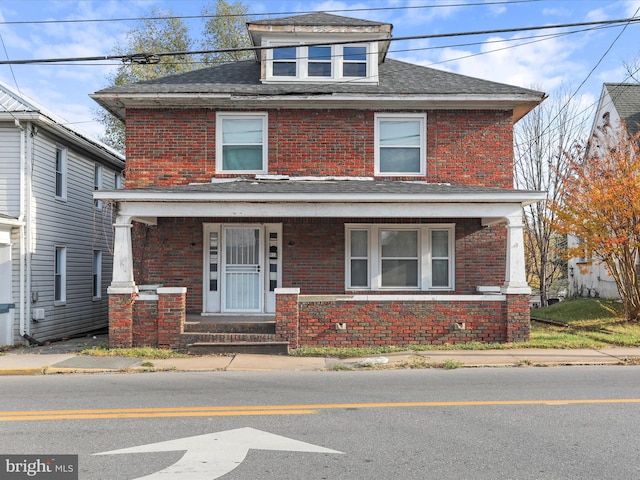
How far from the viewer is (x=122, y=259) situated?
12.0m

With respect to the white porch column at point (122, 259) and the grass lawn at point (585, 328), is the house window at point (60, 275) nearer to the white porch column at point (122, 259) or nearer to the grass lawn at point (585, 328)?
the white porch column at point (122, 259)

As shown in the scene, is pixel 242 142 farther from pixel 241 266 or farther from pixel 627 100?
pixel 627 100

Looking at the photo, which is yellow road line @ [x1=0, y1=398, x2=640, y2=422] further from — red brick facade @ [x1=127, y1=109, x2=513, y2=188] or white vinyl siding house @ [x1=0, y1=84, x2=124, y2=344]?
white vinyl siding house @ [x1=0, y1=84, x2=124, y2=344]

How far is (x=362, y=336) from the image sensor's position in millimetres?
12086

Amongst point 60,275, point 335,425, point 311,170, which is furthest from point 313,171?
point 335,425

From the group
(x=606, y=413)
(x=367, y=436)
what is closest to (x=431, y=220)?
(x=606, y=413)

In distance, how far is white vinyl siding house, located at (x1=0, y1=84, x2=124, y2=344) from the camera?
14.5m

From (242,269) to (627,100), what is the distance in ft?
54.8

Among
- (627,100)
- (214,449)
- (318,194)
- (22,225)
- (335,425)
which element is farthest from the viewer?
(627,100)

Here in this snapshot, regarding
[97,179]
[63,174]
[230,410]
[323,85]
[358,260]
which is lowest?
[230,410]

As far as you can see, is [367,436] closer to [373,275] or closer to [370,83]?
[373,275]

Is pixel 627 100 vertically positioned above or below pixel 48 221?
above

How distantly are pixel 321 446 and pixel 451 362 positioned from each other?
5325 mm

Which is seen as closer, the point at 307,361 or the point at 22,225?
the point at 307,361
